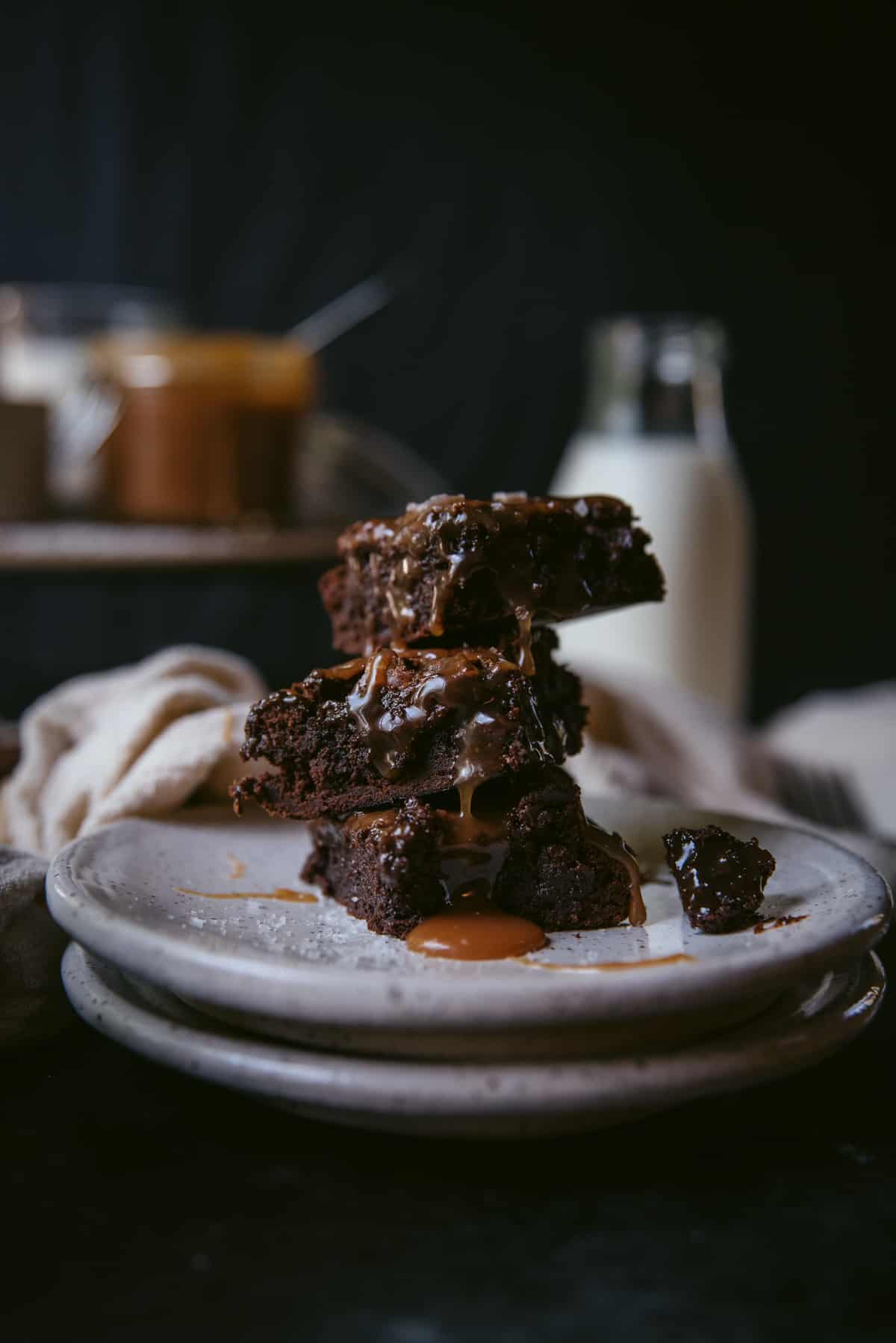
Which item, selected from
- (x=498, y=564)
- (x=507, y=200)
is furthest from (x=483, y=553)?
(x=507, y=200)

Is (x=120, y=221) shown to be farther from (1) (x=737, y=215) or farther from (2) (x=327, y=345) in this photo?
(1) (x=737, y=215)

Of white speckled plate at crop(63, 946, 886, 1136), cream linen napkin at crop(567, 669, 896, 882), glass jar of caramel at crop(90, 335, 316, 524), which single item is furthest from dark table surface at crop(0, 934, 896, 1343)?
glass jar of caramel at crop(90, 335, 316, 524)

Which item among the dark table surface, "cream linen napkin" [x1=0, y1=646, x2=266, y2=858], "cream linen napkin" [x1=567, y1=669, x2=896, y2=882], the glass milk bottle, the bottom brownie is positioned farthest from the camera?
the glass milk bottle

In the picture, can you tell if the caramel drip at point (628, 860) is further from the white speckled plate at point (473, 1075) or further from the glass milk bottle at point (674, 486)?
the glass milk bottle at point (674, 486)

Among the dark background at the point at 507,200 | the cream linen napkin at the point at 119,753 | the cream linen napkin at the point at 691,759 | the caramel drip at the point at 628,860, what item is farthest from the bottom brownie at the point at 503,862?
the dark background at the point at 507,200

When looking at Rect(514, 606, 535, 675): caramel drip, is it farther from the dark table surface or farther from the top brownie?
the dark table surface
